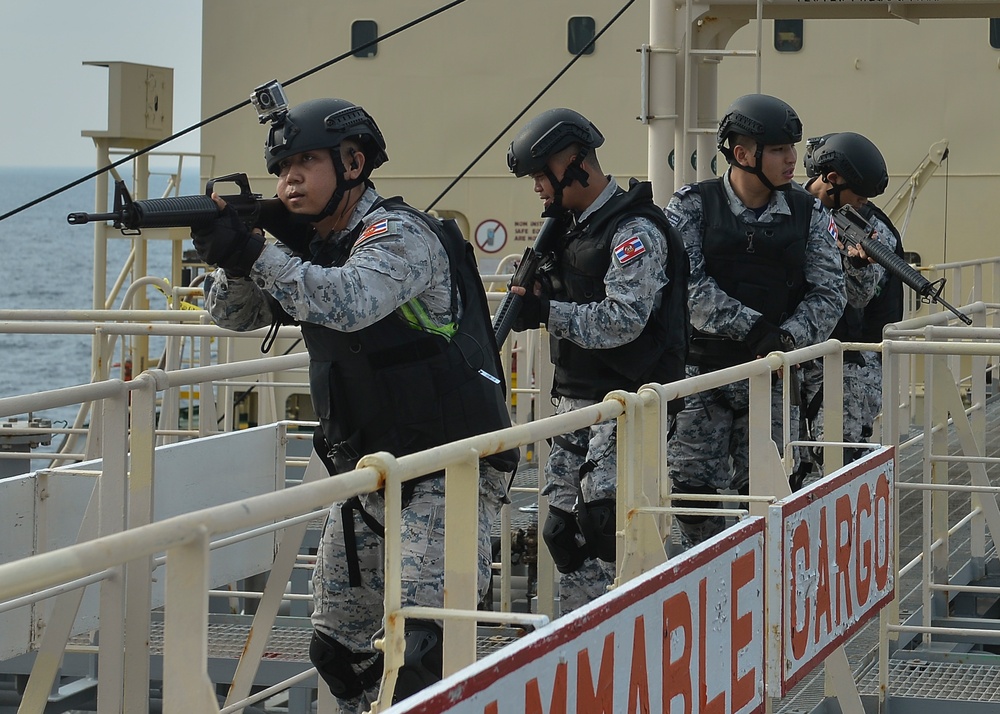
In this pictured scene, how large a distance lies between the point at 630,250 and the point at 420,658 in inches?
67.4

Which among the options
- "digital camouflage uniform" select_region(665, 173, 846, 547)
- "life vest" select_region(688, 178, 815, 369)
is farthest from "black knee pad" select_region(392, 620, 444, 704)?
"life vest" select_region(688, 178, 815, 369)

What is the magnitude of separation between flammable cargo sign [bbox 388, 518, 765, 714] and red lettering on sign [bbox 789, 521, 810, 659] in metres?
0.20

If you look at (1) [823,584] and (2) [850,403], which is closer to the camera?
(1) [823,584]

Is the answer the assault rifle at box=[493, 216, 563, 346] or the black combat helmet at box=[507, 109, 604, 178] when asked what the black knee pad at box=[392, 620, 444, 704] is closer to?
the assault rifle at box=[493, 216, 563, 346]

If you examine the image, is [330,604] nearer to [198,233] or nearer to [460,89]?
[198,233]

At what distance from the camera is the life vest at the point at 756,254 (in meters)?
4.86

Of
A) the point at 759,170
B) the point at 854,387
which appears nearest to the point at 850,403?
the point at 854,387

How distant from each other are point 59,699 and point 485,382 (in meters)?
3.77

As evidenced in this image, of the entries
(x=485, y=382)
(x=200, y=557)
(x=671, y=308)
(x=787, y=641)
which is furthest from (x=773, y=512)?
(x=200, y=557)

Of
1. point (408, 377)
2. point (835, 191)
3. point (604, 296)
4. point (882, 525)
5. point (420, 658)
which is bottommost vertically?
point (420, 658)

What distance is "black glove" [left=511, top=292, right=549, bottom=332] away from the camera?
Result: 4254 mm

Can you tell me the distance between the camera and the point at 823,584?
3.84 meters

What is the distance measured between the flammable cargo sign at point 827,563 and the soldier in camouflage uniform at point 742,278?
0.60m

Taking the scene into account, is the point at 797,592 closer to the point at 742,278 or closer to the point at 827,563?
the point at 827,563
